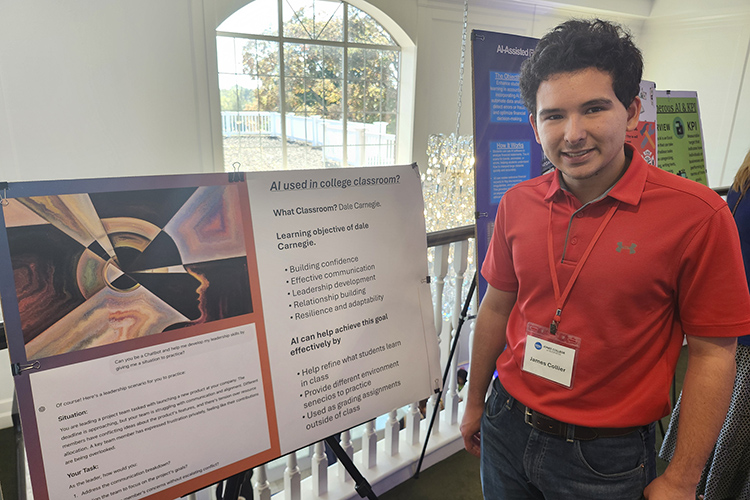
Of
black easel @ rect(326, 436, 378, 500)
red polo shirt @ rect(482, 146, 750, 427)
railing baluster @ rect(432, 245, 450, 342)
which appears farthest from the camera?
railing baluster @ rect(432, 245, 450, 342)

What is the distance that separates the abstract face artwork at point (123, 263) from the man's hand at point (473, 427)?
0.65 m

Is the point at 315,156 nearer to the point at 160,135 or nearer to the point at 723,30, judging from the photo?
the point at 160,135

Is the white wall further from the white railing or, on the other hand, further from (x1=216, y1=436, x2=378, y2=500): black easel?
(x1=216, y1=436, x2=378, y2=500): black easel

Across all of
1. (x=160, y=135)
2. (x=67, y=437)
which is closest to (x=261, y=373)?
(x=67, y=437)

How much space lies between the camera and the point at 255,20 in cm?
518

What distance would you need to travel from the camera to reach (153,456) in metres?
1.00

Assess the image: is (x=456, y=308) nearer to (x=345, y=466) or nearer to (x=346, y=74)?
(x=345, y=466)

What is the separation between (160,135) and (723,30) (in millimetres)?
7349

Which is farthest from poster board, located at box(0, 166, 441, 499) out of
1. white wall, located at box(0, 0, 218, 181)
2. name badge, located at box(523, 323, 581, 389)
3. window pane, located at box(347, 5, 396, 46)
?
window pane, located at box(347, 5, 396, 46)

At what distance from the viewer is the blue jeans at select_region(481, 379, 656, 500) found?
2.99 feet

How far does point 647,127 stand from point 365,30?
4.37m

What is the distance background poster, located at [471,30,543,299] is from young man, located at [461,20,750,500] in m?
0.73

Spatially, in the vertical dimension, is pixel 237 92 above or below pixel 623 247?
above

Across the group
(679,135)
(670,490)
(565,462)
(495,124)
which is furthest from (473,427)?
(679,135)
